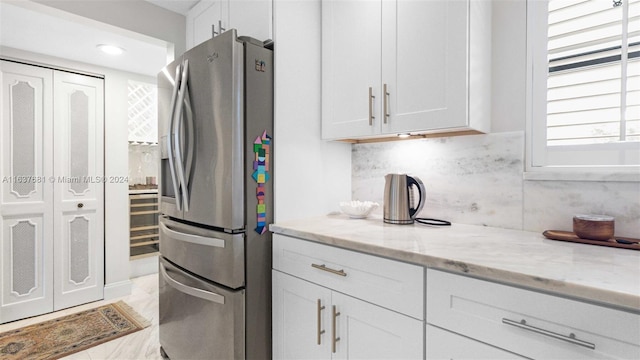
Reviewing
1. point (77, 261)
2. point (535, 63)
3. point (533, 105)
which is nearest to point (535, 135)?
point (533, 105)

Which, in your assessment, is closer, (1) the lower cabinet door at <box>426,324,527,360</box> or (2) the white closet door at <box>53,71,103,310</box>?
(1) the lower cabinet door at <box>426,324,527,360</box>

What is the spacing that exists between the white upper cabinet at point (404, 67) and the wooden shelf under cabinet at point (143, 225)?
283 centimetres

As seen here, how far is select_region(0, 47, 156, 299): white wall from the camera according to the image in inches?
120

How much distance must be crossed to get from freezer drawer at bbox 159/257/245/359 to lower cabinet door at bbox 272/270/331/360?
6.7 inches

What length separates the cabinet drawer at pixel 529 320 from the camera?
2.31ft

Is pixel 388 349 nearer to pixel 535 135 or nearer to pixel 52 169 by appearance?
pixel 535 135

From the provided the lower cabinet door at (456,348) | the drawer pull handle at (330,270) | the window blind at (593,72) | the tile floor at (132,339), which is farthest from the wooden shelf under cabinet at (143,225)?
the window blind at (593,72)

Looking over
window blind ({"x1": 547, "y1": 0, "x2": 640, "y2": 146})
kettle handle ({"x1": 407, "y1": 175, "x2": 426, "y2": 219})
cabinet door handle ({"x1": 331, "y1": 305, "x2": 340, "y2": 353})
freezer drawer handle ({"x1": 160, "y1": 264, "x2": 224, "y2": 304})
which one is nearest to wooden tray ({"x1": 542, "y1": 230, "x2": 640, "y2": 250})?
window blind ({"x1": 547, "y1": 0, "x2": 640, "y2": 146})

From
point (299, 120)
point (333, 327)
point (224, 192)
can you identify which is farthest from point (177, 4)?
point (333, 327)

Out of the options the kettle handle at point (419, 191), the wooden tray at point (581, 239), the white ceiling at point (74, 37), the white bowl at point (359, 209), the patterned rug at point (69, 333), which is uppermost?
the white ceiling at point (74, 37)

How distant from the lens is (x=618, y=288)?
0.71 metres

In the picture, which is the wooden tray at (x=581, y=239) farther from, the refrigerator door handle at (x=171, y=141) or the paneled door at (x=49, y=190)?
the paneled door at (x=49, y=190)

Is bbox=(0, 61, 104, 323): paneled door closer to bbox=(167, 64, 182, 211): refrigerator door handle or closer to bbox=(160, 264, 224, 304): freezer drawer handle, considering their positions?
bbox=(160, 264, 224, 304): freezer drawer handle

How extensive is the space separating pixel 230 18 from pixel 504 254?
1835 mm
